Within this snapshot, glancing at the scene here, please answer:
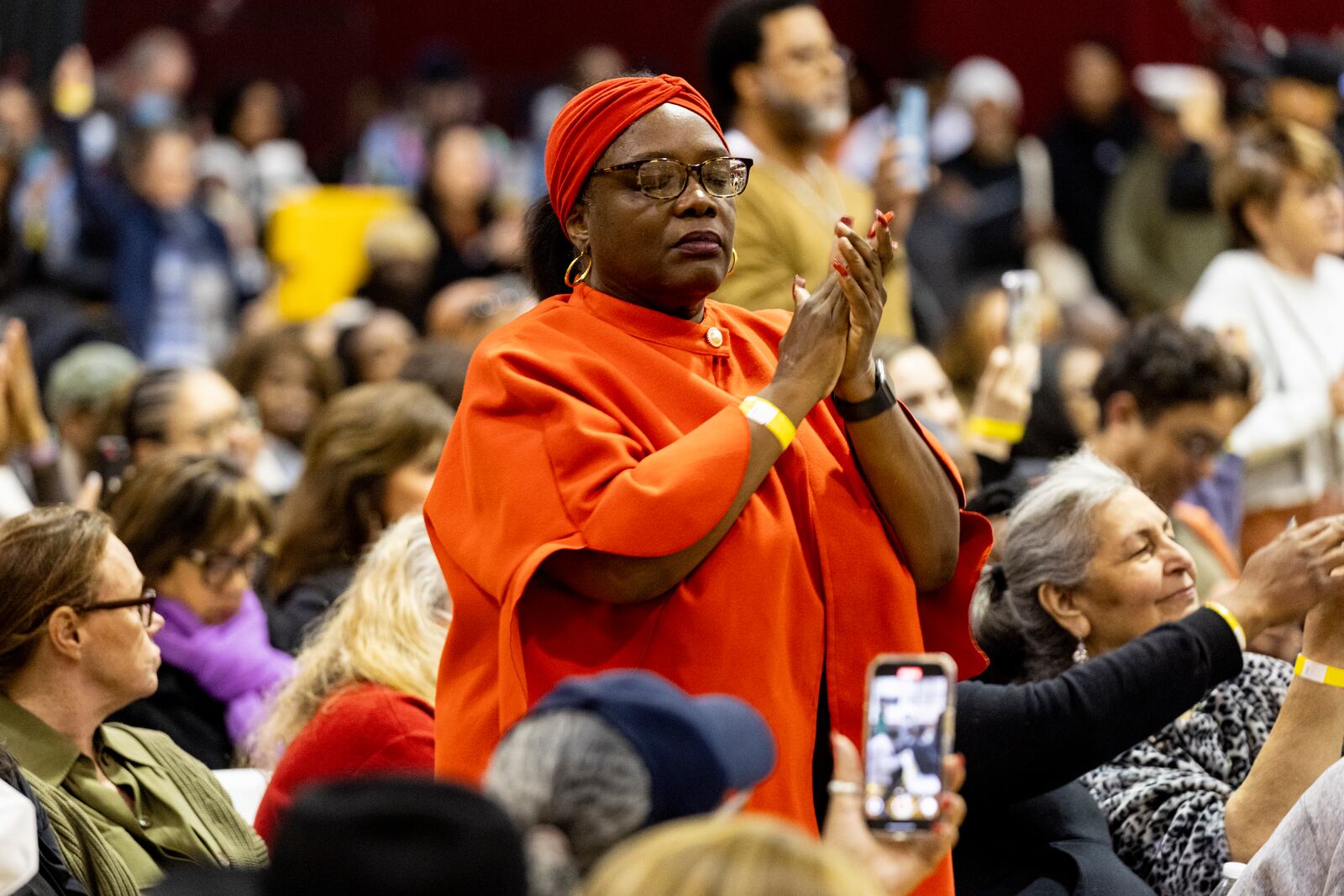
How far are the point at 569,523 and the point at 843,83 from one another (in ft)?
8.76

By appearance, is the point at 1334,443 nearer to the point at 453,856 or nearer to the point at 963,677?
the point at 963,677

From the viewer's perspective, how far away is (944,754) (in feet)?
6.47

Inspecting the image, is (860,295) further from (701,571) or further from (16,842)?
(16,842)

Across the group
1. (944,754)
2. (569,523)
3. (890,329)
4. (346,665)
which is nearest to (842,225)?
(569,523)

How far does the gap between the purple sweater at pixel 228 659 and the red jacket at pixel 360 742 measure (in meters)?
0.69

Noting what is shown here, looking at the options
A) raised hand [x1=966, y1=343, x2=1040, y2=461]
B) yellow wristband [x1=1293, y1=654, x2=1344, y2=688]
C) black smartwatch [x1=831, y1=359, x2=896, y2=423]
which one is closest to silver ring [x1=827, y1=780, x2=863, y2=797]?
black smartwatch [x1=831, y1=359, x2=896, y2=423]

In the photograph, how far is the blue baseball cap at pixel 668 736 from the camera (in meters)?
1.70

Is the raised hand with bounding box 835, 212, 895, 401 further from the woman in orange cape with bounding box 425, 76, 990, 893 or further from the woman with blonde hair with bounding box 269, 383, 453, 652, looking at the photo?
the woman with blonde hair with bounding box 269, 383, 453, 652

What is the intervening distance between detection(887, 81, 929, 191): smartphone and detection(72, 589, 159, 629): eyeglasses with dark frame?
2440mm

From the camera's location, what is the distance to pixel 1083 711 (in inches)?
105

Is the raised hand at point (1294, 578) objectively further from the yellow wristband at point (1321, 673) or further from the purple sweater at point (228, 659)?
the purple sweater at point (228, 659)

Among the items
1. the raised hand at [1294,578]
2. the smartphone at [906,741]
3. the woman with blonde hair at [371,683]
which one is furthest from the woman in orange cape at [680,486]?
the woman with blonde hair at [371,683]

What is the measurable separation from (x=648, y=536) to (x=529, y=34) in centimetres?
1014

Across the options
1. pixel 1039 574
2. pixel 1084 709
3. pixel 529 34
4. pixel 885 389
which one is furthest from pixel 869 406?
pixel 529 34
